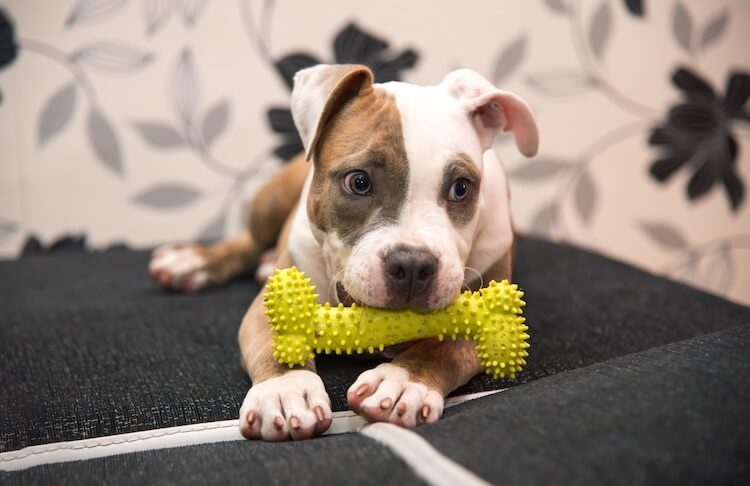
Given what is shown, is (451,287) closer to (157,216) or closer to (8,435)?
(8,435)

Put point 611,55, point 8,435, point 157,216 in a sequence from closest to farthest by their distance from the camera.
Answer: point 8,435
point 157,216
point 611,55

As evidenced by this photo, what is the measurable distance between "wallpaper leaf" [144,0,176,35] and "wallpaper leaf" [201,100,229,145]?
0.34m

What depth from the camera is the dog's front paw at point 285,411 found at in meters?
1.16

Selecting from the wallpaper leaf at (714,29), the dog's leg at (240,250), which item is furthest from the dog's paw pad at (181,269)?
the wallpaper leaf at (714,29)

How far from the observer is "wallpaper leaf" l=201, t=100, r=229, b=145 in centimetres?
275

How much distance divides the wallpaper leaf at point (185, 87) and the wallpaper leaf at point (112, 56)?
11 cm

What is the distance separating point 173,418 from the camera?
128 centimetres

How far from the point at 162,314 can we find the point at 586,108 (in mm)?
1970

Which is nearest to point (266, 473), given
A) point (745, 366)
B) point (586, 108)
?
point (745, 366)

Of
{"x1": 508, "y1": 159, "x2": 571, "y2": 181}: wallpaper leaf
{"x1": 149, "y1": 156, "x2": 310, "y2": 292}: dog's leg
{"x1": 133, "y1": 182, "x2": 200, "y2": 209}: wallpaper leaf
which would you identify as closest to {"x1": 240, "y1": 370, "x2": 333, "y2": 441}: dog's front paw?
{"x1": 149, "y1": 156, "x2": 310, "y2": 292}: dog's leg

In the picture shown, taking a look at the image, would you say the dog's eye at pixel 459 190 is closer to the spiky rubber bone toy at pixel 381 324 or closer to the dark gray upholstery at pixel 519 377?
the spiky rubber bone toy at pixel 381 324

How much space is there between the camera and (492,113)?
154cm

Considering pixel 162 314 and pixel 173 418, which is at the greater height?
pixel 173 418

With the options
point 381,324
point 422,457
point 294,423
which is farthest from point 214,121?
point 422,457
